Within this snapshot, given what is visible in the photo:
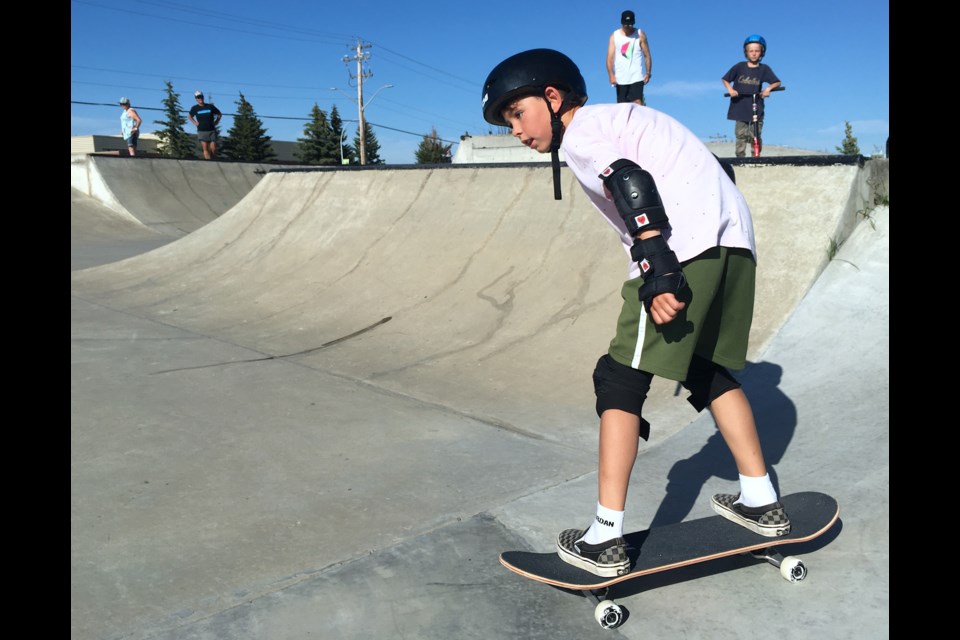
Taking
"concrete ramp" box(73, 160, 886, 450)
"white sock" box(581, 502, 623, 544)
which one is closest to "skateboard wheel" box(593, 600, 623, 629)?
"white sock" box(581, 502, 623, 544)

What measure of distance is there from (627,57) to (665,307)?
7.13 m

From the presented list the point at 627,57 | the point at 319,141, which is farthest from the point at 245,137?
the point at 627,57

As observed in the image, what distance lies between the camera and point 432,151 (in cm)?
6556

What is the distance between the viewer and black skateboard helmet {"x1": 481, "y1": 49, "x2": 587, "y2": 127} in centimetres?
231

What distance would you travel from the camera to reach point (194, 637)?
6.35 ft

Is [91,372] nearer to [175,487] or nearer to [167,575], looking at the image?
[175,487]

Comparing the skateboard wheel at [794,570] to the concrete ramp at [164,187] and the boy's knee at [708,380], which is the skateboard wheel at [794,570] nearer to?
the boy's knee at [708,380]

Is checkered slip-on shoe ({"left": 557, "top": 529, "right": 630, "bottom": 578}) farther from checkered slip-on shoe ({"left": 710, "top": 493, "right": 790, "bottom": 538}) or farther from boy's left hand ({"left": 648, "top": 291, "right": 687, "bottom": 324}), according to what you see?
boy's left hand ({"left": 648, "top": 291, "right": 687, "bottom": 324})

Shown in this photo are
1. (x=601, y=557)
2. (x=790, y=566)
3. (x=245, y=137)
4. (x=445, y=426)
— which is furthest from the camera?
(x=245, y=137)

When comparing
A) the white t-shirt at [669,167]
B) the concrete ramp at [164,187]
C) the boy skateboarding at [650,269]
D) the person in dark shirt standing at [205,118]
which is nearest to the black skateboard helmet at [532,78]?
the boy skateboarding at [650,269]

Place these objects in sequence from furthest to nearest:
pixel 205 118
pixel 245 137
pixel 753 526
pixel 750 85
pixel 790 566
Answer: pixel 245 137 → pixel 205 118 → pixel 750 85 → pixel 753 526 → pixel 790 566

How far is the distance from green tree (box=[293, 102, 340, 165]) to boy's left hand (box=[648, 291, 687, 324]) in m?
62.7

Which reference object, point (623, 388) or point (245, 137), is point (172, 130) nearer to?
point (245, 137)
